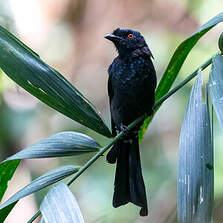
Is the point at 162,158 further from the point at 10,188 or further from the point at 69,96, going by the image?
the point at 69,96

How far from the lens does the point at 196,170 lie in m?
1.58

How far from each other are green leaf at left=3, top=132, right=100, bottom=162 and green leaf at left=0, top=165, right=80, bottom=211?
81 millimetres

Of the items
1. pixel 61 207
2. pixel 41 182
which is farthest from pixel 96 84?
pixel 61 207

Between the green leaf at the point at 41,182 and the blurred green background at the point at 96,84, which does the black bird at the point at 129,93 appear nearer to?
the green leaf at the point at 41,182

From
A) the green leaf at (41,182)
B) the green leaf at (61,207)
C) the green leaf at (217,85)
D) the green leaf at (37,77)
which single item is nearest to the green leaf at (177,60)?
the green leaf at (217,85)

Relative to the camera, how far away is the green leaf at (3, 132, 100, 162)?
184 cm

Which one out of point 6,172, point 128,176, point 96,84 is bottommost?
point 128,176

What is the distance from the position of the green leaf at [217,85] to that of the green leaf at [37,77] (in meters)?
0.62

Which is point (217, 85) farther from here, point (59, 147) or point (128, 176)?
point (128, 176)

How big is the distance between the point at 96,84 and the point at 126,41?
3517 mm

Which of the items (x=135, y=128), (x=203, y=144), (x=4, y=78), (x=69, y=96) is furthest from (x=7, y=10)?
(x=203, y=144)

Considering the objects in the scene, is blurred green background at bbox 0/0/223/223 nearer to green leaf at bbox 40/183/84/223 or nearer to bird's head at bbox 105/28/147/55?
bird's head at bbox 105/28/147/55

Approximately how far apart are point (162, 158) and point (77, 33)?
105 inches

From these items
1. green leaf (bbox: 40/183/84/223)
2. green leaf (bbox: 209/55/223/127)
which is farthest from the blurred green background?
green leaf (bbox: 209/55/223/127)
